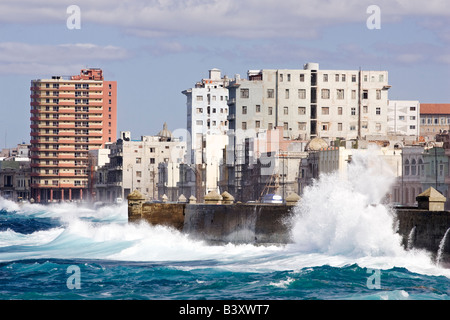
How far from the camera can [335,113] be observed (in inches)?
4582

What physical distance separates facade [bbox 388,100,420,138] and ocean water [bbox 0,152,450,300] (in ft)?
355

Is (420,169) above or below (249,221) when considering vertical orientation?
above

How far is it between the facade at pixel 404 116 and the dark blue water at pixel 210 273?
4317 inches

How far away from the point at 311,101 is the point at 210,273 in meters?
84.4

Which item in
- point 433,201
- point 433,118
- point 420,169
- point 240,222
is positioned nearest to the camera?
point 433,201

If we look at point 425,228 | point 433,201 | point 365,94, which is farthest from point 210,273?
point 365,94

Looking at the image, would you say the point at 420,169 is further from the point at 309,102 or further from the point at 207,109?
the point at 207,109

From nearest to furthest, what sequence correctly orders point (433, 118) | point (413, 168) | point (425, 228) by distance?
point (425, 228), point (413, 168), point (433, 118)

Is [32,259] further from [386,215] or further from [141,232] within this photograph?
[386,215]

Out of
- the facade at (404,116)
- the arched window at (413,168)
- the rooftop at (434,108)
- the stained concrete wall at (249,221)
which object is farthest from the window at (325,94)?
the stained concrete wall at (249,221)

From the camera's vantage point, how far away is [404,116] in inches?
6137

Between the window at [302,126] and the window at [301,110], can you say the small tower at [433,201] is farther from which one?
the window at [301,110]
